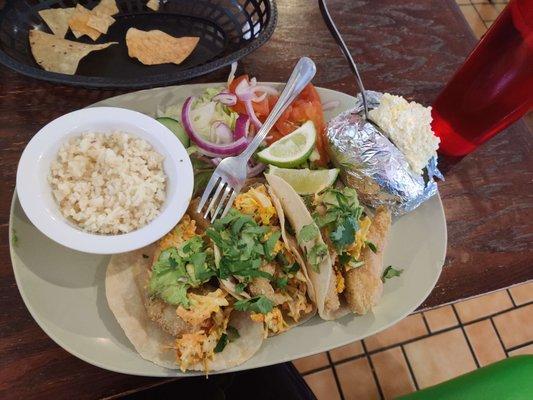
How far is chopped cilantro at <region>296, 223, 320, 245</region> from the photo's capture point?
1204mm

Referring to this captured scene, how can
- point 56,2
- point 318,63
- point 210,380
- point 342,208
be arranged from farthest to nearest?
point 318,63
point 56,2
point 210,380
point 342,208

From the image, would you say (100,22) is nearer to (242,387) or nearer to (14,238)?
(14,238)

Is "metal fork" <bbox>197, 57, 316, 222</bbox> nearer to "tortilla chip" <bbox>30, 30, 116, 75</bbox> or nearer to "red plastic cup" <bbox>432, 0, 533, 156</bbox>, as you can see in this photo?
"red plastic cup" <bbox>432, 0, 533, 156</bbox>

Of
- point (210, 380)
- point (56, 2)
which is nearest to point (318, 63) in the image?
point (56, 2)

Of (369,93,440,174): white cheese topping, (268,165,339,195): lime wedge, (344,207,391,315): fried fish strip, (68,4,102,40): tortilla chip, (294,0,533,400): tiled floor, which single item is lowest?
(294,0,533,400): tiled floor

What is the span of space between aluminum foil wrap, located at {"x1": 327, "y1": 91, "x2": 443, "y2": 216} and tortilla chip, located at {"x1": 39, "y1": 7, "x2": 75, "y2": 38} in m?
0.99

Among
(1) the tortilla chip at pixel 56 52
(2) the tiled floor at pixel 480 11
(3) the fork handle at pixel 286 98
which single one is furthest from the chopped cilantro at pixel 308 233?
(2) the tiled floor at pixel 480 11

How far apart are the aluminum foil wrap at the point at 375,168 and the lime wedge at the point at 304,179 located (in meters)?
0.09

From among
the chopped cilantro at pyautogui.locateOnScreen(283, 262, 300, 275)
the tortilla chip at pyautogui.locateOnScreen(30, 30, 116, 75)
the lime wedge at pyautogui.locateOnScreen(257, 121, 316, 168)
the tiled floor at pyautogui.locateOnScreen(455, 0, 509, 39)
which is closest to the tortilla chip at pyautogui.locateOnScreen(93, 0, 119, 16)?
the tortilla chip at pyautogui.locateOnScreen(30, 30, 116, 75)

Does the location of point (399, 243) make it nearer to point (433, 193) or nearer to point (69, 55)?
point (433, 193)

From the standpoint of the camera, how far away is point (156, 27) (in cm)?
173

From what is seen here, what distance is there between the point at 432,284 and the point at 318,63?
93 centimetres

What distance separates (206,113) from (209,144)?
11 cm

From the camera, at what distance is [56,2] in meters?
1.65
